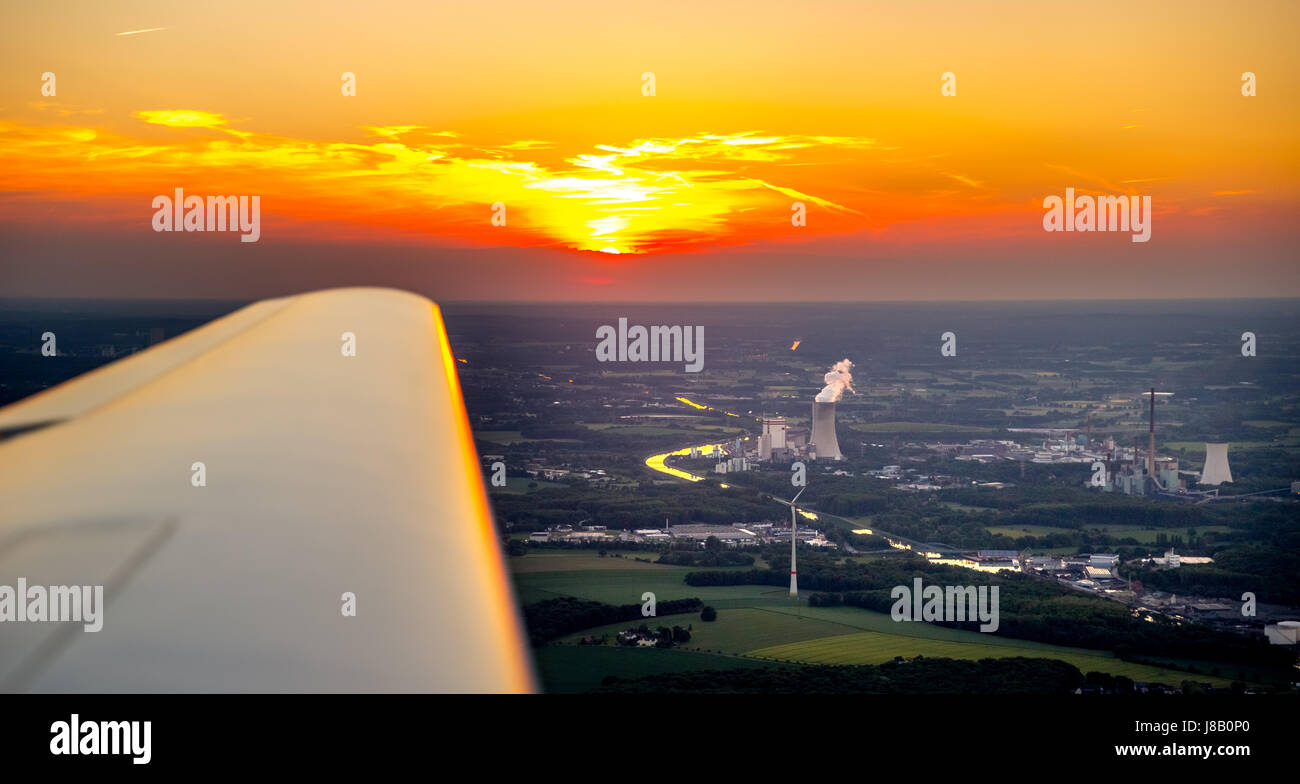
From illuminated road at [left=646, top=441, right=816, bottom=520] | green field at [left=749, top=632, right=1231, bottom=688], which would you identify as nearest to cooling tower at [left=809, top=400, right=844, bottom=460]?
illuminated road at [left=646, top=441, right=816, bottom=520]

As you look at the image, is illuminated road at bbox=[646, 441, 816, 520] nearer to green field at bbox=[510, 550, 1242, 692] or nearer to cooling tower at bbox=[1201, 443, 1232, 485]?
green field at bbox=[510, 550, 1242, 692]

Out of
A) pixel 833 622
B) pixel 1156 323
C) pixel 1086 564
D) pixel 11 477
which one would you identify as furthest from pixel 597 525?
pixel 1156 323

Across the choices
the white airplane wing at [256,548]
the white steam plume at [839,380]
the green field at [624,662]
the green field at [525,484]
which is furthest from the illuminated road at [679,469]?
the white airplane wing at [256,548]

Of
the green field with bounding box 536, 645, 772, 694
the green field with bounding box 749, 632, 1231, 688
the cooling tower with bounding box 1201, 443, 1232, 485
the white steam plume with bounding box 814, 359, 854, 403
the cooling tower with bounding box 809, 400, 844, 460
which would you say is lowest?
the green field with bounding box 749, 632, 1231, 688

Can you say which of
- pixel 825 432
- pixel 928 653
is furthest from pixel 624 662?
pixel 825 432

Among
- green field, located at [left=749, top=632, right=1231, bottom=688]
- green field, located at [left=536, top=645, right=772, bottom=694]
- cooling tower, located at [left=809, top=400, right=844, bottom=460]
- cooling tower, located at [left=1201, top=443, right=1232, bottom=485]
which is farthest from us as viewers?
cooling tower, located at [left=809, top=400, right=844, bottom=460]
